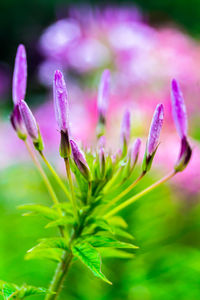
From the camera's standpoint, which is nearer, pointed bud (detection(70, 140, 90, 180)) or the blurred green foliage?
pointed bud (detection(70, 140, 90, 180))

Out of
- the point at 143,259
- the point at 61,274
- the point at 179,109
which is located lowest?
the point at 143,259

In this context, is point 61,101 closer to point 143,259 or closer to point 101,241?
point 101,241

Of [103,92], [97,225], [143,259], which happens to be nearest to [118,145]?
[103,92]

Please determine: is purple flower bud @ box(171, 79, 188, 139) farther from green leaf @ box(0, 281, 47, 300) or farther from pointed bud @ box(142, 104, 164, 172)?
green leaf @ box(0, 281, 47, 300)

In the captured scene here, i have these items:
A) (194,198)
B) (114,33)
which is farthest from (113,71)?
(194,198)

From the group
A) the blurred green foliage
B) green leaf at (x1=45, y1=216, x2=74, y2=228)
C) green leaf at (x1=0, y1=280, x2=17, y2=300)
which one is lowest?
the blurred green foliage

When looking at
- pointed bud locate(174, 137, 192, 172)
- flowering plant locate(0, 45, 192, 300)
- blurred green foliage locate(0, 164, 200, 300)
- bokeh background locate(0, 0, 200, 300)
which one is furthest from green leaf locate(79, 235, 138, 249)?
blurred green foliage locate(0, 164, 200, 300)
